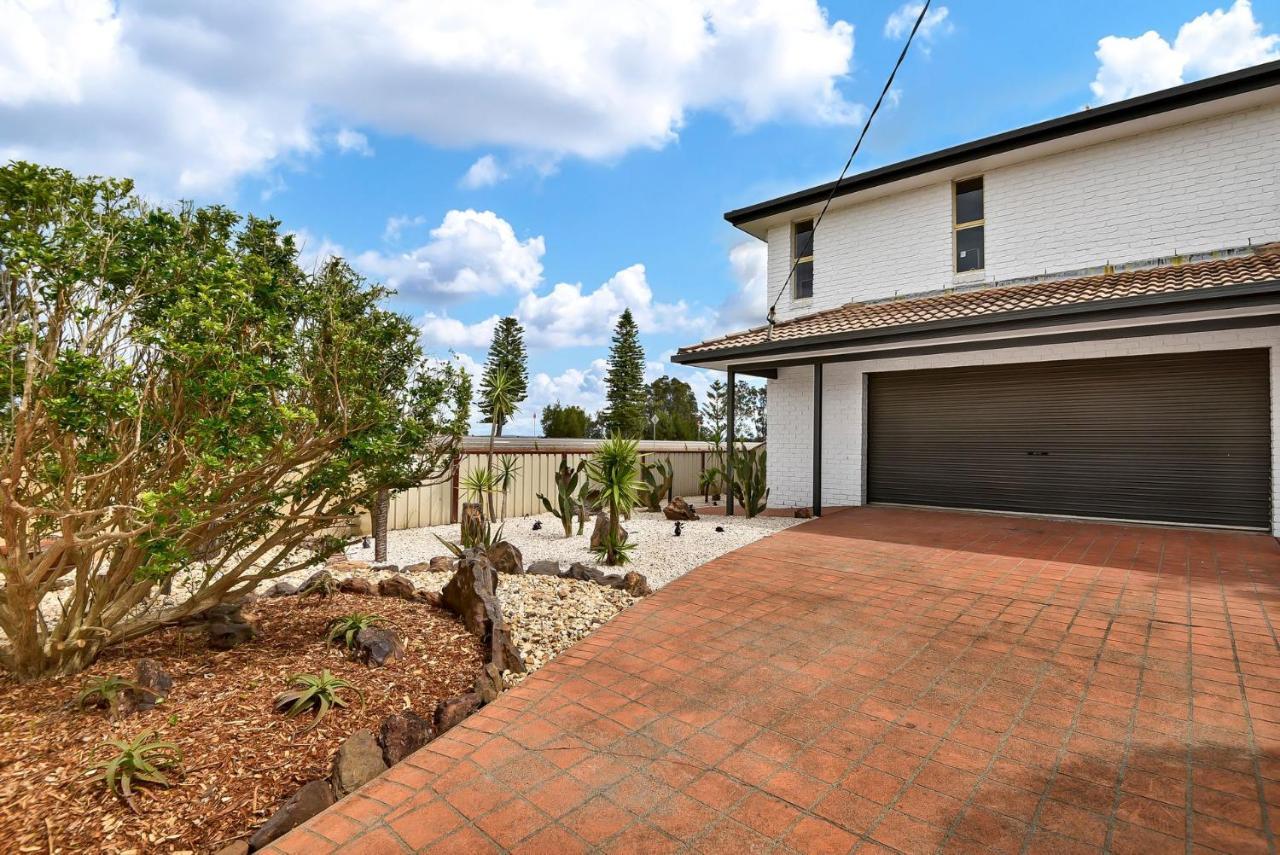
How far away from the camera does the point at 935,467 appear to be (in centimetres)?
1017

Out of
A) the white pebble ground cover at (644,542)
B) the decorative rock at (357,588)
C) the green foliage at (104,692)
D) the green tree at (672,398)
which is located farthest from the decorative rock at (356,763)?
the green tree at (672,398)

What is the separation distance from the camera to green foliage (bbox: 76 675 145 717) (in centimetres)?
323

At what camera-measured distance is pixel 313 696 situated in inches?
134

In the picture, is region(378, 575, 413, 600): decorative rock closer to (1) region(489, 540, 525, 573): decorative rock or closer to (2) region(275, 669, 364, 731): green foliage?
(1) region(489, 540, 525, 573): decorative rock

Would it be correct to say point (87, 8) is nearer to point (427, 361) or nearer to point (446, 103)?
point (446, 103)

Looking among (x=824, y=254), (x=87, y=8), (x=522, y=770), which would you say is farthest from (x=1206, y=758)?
(x=824, y=254)

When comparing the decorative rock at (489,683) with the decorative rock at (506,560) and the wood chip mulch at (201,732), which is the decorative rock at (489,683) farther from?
the decorative rock at (506,560)

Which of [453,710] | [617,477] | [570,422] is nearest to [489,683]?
[453,710]

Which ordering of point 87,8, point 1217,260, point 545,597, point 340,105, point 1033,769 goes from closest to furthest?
point 1033,769 → point 87,8 → point 545,597 → point 340,105 → point 1217,260

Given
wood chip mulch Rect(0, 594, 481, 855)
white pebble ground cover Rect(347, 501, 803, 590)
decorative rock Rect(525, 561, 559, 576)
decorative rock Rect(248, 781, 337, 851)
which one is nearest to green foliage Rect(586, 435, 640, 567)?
white pebble ground cover Rect(347, 501, 803, 590)

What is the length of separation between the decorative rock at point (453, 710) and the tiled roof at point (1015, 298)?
25.1 ft

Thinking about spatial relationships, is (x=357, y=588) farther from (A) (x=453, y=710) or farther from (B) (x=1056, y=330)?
(B) (x=1056, y=330)

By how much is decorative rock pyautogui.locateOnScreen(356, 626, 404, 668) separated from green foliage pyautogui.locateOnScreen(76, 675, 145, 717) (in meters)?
1.13

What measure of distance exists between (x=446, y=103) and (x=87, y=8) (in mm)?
3014
